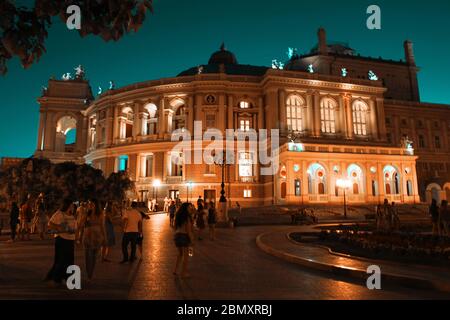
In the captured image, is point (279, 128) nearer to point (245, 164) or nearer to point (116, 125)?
point (245, 164)

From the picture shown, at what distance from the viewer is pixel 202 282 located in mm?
7578

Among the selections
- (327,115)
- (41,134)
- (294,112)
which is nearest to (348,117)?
(327,115)

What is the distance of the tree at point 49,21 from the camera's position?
12.4 ft

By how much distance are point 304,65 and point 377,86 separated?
15068 mm

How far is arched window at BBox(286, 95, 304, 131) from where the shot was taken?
49.3 meters

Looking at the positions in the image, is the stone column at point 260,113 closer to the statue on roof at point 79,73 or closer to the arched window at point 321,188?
the arched window at point 321,188

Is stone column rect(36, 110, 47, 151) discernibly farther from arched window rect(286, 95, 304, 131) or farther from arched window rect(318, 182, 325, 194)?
arched window rect(318, 182, 325, 194)

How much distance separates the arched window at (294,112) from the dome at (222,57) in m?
22.1

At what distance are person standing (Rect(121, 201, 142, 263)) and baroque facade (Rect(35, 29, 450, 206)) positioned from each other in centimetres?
3112

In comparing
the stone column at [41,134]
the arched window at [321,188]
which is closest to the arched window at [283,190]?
the arched window at [321,188]

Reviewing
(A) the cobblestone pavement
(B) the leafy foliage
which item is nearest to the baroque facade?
(B) the leafy foliage

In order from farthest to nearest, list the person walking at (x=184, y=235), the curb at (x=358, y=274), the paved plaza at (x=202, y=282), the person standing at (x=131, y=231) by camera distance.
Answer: the person standing at (x=131, y=231) < the person walking at (x=184, y=235) < the curb at (x=358, y=274) < the paved plaza at (x=202, y=282)

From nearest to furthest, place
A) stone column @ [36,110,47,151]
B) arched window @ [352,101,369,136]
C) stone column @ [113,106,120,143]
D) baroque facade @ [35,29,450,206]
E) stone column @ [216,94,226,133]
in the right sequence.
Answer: baroque facade @ [35,29,450,206] < stone column @ [216,94,226,133] < arched window @ [352,101,369,136] < stone column @ [113,106,120,143] < stone column @ [36,110,47,151]

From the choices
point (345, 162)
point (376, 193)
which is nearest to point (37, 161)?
point (345, 162)
